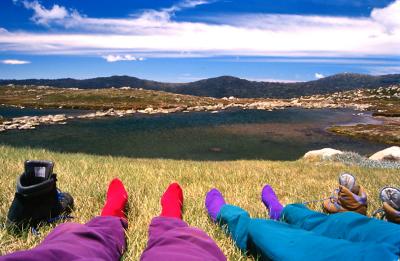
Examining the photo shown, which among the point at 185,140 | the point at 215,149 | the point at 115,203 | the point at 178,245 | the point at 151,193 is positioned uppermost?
the point at 178,245

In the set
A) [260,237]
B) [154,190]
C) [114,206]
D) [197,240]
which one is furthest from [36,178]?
[260,237]

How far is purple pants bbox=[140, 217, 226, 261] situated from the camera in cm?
257

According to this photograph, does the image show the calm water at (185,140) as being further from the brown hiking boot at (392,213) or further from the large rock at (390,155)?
the brown hiking boot at (392,213)

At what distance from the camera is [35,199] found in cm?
434

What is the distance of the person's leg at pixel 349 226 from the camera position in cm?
315

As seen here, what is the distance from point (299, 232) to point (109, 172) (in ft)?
18.5

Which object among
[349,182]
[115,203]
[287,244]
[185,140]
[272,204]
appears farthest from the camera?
[185,140]

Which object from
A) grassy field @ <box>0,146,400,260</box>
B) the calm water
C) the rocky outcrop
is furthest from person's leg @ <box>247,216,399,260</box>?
the rocky outcrop

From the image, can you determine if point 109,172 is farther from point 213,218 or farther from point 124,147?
point 124,147

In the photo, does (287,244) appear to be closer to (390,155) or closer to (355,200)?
(355,200)

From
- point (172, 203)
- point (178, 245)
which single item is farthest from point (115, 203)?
point (178, 245)

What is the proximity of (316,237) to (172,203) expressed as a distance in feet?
7.49

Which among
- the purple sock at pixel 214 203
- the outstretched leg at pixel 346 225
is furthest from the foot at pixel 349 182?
the purple sock at pixel 214 203

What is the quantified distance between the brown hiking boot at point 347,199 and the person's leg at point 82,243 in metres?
3.04
